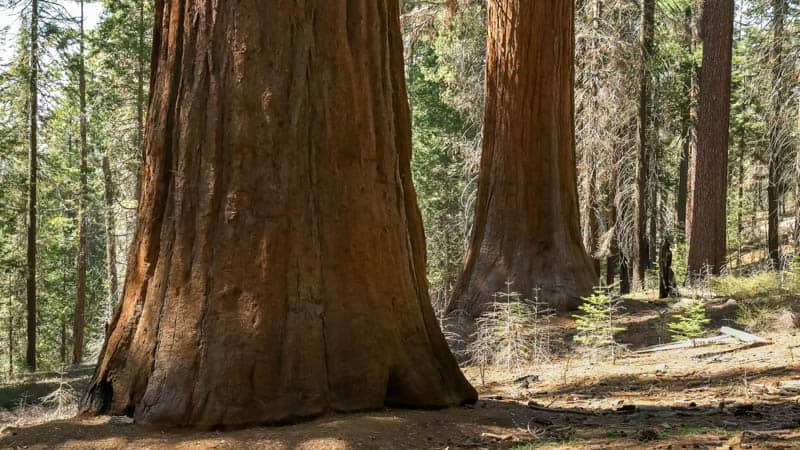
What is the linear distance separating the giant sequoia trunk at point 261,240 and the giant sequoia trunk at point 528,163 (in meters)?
5.43

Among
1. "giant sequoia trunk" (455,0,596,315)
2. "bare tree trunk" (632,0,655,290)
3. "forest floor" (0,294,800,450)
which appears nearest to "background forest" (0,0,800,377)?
"bare tree trunk" (632,0,655,290)

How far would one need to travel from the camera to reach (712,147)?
1375 centimetres

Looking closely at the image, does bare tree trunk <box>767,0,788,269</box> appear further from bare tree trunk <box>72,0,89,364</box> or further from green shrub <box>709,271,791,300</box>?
bare tree trunk <box>72,0,89,364</box>

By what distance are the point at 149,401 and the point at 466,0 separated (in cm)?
1134

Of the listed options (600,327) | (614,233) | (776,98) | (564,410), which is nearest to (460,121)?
(614,233)

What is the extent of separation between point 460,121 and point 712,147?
17.6 metres

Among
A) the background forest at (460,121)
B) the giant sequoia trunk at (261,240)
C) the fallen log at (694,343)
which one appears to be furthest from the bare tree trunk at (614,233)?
the giant sequoia trunk at (261,240)

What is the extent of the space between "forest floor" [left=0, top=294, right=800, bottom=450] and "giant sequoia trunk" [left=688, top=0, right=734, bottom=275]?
7.99m

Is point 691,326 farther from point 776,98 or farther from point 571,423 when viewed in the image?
point 776,98

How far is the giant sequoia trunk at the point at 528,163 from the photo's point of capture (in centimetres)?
968

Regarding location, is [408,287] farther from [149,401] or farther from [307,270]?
[149,401]

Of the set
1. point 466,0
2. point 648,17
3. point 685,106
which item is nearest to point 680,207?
point 685,106

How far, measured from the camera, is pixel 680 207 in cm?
3219

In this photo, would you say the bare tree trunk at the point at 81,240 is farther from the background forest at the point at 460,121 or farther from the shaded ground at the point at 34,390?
the shaded ground at the point at 34,390
